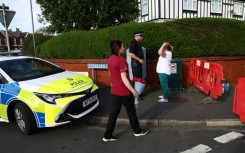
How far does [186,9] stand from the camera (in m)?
17.2

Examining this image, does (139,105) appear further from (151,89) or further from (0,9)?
(0,9)

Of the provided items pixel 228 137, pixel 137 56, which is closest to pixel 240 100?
pixel 228 137

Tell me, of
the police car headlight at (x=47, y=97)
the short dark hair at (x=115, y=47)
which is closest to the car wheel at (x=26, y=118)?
the police car headlight at (x=47, y=97)

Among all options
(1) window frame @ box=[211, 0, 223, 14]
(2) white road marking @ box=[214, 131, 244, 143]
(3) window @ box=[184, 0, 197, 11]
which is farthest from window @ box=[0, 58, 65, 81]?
(1) window frame @ box=[211, 0, 223, 14]

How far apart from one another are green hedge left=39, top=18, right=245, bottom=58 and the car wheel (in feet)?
13.9

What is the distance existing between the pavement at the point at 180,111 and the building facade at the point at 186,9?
10554mm

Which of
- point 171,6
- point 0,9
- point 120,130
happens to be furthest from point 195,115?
point 171,6

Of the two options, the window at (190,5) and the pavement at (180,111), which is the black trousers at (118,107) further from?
the window at (190,5)

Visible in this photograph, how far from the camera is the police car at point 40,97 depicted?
4.18m

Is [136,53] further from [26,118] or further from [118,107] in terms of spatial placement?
[26,118]

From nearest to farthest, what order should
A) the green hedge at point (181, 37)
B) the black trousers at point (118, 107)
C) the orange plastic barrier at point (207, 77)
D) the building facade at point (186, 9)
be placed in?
the black trousers at point (118, 107), the orange plastic barrier at point (207, 77), the green hedge at point (181, 37), the building facade at point (186, 9)

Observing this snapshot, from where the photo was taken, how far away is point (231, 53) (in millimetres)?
8250

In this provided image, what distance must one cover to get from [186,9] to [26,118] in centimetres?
1583

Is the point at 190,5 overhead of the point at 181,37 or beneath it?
overhead
